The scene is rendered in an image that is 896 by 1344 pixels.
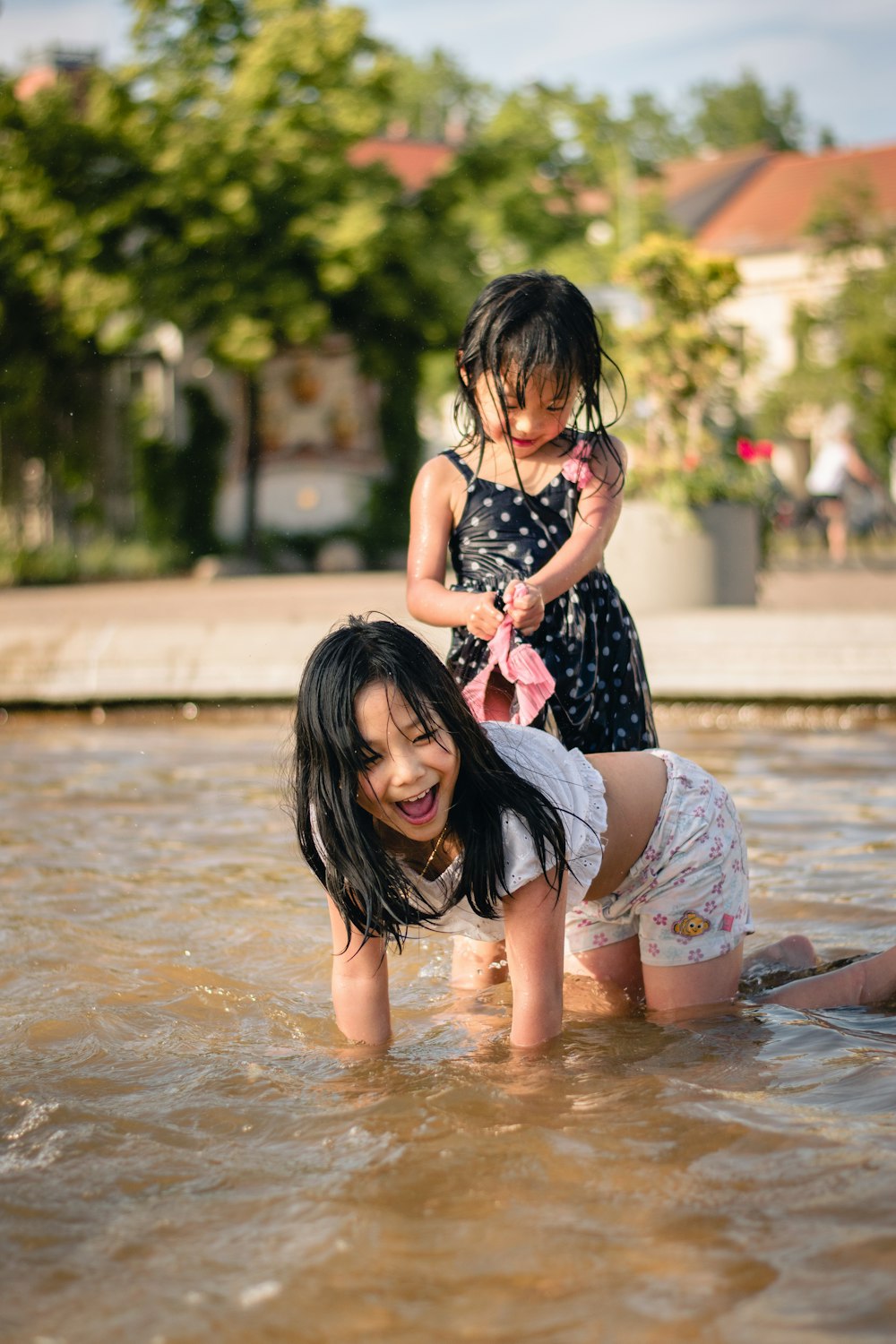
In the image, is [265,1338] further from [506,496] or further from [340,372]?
[340,372]

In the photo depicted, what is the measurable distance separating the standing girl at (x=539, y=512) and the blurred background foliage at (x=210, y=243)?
14.1 metres

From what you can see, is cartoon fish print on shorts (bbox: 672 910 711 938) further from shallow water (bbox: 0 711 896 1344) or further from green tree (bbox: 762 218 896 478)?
green tree (bbox: 762 218 896 478)

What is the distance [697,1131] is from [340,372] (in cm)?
1816

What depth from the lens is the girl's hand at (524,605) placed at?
10.2 ft

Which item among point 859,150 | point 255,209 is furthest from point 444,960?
point 859,150

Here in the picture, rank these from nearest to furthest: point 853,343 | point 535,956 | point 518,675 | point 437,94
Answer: point 535,956 < point 518,675 < point 853,343 < point 437,94

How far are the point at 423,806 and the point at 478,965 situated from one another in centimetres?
105

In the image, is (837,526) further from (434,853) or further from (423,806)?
(423,806)

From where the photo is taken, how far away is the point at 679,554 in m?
9.47

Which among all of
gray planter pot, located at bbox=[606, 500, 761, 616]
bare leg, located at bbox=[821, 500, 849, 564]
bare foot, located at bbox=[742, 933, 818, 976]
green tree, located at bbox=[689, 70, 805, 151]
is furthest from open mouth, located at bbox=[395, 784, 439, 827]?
green tree, located at bbox=[689, 70, 805, 151]

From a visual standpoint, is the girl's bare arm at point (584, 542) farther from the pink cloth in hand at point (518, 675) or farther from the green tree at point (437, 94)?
the green tree at point (437, 94)

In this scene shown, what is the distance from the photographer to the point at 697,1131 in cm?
260

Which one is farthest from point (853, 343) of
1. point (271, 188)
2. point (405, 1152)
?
point (405, 1152)

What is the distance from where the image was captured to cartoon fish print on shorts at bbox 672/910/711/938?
3.27 meters
